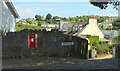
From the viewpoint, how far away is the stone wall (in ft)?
37.6

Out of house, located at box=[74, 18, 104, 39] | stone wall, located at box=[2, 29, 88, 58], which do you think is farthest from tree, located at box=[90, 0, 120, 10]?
house, located at box=[74, 18, 104, 39]

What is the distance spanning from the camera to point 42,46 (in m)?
12.0

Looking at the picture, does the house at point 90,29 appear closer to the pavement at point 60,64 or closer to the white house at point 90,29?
the white house at point 90,29

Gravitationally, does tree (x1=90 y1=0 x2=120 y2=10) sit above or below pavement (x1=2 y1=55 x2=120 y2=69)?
above

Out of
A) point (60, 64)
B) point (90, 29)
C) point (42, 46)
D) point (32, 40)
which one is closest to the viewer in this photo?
point (60, 64)

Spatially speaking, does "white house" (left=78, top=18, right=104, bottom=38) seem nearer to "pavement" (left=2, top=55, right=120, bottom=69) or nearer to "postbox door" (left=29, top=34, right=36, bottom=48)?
"postbox door" (left=29, top=34, right=36, bottom=48)

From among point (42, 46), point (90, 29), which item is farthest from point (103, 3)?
point (90, 29)

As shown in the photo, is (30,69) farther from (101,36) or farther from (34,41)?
(101,36)

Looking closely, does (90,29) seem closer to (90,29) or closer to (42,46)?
(90,29)

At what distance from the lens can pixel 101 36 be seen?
33.4 meters

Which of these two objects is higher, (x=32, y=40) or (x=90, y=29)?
(x=90, y=29)

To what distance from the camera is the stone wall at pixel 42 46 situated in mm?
11445

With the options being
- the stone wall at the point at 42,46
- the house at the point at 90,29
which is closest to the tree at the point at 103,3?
the stone wall at the point at 42,46

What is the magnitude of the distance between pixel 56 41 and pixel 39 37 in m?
1.51
